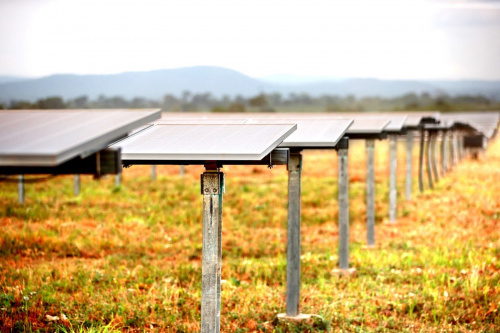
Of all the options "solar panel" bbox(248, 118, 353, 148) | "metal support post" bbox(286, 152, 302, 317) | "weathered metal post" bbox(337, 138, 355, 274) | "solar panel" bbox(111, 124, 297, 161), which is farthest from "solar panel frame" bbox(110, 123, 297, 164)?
"weathered metal post" bbox(337, 138, 355, 274)

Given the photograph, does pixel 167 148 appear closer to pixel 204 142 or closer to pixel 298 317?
pixel 204 142

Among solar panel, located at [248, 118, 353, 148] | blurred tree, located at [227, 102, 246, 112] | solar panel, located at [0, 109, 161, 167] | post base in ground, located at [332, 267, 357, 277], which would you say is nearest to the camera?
solar panel, located at [0, 109, 161, 167]

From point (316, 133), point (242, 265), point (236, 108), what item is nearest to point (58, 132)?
point (316, 133)

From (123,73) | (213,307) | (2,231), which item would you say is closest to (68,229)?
(2,231)

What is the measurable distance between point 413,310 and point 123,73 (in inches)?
7813

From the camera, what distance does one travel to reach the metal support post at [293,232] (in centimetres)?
667

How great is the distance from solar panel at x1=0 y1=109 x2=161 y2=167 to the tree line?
101 metres

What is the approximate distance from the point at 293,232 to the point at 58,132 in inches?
133

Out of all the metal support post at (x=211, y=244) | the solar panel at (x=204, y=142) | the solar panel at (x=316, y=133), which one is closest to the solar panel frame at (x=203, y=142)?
the solar panel at (x=204, y=142)

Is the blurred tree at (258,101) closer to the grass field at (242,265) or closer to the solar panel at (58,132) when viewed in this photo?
the grass field at (242,265)

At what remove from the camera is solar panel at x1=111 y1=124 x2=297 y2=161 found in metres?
4.32

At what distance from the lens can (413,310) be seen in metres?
7.18

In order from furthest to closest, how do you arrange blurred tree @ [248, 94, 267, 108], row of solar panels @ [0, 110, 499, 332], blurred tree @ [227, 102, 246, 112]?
blurred tree @ [248, 94, 267, 108], blurred tree @ [227, 102, 246, 112], row of solar panels @ [0, 110, 499, 332]

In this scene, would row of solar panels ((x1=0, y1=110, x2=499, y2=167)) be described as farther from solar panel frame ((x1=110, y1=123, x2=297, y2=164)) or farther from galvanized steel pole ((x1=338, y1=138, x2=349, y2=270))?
galvanized steel pole ((x1=338, y1=138, x2=349, y2=270))
